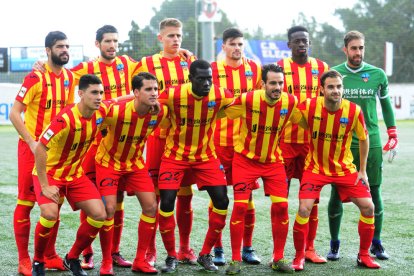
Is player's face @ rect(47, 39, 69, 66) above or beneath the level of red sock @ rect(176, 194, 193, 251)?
above

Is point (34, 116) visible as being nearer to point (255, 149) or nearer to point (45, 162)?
point (45, 162)

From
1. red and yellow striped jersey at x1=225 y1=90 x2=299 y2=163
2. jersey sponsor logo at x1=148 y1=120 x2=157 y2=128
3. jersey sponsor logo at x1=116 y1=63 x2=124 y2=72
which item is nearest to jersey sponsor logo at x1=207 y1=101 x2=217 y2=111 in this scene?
red and yellow striped jersey at x1=225 y1=90 x2=299 y2=163

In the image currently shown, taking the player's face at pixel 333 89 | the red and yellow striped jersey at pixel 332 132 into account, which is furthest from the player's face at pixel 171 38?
the player's face at pixel 333 89

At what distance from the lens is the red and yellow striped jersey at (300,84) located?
639 centimetres

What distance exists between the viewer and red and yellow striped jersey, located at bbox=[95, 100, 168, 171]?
586 cm

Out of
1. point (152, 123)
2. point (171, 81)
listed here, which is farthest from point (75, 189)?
point (171, 81)

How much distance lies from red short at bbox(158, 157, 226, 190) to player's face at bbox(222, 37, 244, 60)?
102 cm

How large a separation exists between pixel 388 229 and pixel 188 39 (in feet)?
104

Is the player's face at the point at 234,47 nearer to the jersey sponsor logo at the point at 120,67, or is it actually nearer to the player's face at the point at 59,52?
the jersey sponsor logo at the point at 120,67

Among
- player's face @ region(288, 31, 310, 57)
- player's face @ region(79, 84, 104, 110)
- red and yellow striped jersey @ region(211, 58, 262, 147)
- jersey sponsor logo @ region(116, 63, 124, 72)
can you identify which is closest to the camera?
player's face @ region(79, 84, 104, 110)

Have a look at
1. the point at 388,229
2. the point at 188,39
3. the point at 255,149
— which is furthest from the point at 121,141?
the point at 188,39

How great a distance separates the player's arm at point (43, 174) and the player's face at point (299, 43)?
7.91ft

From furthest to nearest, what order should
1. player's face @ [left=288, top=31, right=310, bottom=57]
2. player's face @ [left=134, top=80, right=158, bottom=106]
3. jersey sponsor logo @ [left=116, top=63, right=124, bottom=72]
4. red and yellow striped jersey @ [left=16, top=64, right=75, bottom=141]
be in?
jersey sponsor logo @ [left=116, top=63, right=124, bottom=72]
player's face @ [left=288, top=31, right=310, bottom=57]
red and yellow striped jersey @ [left=16, top=64, right=75, bottom=141]
player's face @ [left=134, top=80, right=158, bottom=106]

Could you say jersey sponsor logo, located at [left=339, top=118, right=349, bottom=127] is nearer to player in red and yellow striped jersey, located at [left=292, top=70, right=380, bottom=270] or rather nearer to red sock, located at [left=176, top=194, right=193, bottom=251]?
player in red and yellow striped jersey, located at [left=292, top=70, right=380, bottom=270]
